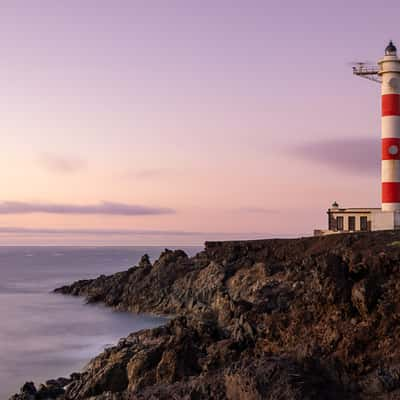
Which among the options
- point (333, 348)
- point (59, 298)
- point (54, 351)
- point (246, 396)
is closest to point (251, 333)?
point (333, 348)

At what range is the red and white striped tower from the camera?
142 feet

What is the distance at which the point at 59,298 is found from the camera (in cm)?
5856

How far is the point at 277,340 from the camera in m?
19.7

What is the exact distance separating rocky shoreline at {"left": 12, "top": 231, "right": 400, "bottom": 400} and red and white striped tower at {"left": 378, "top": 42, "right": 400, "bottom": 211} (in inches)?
197

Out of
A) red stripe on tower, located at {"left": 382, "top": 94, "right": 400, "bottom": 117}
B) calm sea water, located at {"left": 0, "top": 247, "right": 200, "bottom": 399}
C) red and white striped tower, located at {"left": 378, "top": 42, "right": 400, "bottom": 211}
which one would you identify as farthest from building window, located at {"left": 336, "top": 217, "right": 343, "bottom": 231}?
calm sea water, located at {"left": 0, "top": 247, "right": 200, "bottom": 399}

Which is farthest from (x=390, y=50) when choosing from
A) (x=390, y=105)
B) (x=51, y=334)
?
(x=51, y=334)

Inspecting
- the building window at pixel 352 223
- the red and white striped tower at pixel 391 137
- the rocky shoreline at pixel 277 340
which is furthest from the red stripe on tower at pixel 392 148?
the building window at pixel 352 223

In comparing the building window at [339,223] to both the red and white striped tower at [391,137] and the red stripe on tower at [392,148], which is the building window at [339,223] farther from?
the red stripe on tower at [392,148]

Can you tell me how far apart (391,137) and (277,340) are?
2752 centimetres

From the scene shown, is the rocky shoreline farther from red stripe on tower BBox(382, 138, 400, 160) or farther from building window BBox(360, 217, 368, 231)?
building window BBox(360, 217, 368, 231)

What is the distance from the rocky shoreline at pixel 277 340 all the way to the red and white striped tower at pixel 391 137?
500 cm

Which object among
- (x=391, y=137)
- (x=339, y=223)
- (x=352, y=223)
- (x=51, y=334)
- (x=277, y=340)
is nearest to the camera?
(x=277, y=340)

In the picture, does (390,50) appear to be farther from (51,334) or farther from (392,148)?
(51,334)

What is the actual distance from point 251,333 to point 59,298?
40.9 metres
